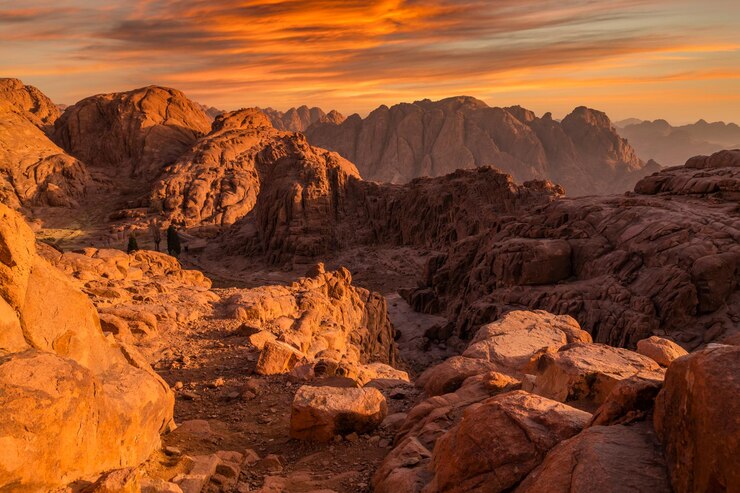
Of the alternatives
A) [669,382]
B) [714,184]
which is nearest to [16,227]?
[669,382]

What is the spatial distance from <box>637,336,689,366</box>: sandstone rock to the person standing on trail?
6251 centimetres

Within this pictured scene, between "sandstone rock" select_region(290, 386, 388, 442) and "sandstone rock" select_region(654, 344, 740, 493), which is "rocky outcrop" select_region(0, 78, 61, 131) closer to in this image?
"sandstone rock" select_region(290, 386, 388, 442)

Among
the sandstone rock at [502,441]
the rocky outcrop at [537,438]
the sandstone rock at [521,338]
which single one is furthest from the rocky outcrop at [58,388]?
the sandstone rock at [521,338]

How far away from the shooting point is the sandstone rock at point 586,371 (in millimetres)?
10727

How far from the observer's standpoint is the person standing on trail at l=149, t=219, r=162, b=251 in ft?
226

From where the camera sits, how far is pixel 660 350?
14938mm

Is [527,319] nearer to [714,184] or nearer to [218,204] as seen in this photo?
[714,184]

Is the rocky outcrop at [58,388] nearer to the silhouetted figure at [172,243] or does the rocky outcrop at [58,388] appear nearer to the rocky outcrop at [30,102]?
the silhouetted figure at [172,243]

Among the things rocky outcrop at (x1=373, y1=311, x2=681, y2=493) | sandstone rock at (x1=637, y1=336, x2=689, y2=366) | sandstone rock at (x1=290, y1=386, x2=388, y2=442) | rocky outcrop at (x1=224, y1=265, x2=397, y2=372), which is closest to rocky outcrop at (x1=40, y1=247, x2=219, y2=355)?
rocky outcrop at (x1=224, y1=265, x2=397, y2=372)

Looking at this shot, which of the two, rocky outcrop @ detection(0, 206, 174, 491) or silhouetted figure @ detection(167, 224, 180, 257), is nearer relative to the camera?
rocky outcrop @ detection(0, 206, 174, 491)

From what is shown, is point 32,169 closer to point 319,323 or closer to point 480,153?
point 319,323

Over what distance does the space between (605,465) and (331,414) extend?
736 cm

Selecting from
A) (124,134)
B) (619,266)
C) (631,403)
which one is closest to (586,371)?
(631,403)

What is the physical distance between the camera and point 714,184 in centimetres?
4366
